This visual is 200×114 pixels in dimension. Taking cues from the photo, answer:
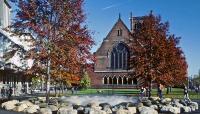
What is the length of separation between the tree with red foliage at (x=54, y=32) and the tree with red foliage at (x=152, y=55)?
33.6 feet

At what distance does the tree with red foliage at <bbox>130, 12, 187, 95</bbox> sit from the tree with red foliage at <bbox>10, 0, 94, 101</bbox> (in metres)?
10.2

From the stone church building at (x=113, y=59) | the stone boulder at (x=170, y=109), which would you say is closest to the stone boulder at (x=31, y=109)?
the stone boulder at (x=170, y=109)

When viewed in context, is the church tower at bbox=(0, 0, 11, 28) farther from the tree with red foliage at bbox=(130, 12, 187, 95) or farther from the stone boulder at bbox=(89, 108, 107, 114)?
the stone boulder at bbox=(89, 108, 107, 114)

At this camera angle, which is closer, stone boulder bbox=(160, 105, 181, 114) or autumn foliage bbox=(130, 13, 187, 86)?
stone boulder bbox=(160, 105, 181, 114)

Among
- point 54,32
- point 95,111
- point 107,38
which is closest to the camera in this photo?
point 95,111

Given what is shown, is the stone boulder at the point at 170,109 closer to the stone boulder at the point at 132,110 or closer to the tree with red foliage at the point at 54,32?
the stone boulder at the point at 132,110

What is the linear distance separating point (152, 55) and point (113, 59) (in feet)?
230

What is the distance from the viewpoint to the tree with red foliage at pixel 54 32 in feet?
112

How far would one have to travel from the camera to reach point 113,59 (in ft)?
376

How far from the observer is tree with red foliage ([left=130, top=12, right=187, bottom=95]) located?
4391 centimetres

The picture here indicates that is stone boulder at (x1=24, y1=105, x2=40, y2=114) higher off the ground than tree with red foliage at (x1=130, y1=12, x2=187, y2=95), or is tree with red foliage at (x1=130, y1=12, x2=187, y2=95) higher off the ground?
tree with red foliage at (x1=130, y1=12, x2=187, y2=95)

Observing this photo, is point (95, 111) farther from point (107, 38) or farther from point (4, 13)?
point (107, 38)

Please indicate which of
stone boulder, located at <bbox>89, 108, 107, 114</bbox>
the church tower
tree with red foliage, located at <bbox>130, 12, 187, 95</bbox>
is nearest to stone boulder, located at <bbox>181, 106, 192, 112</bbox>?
stone boulder, located at <bbox>89, 108, 107, 114</bbox>

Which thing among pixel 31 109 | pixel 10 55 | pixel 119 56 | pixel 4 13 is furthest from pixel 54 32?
pixel 119 56
